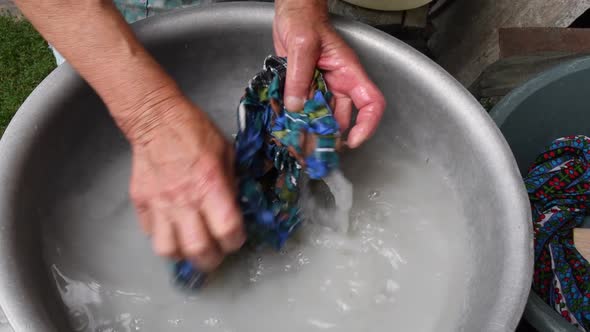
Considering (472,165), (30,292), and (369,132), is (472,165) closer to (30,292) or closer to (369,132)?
(369,132)

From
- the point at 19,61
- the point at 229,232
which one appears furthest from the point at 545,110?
the point at 19,61

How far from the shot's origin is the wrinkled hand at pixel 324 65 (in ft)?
2.54

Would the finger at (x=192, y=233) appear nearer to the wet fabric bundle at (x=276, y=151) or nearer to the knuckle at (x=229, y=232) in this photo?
the knuckle at (x=229, y=232)

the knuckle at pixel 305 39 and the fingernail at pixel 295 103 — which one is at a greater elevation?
the knuckle at pixel 305 39

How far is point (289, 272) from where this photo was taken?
2.72ft

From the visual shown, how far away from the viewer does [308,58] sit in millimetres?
777

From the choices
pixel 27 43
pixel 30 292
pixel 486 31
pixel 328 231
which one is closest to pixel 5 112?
pixel 27 43

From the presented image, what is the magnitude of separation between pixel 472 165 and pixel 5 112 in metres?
1.24

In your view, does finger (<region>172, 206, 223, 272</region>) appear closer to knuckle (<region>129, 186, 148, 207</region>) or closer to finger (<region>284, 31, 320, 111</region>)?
knuckle (<region>129, 186, 148, 207</region>)

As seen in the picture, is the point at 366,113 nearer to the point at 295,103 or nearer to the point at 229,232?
the point at 295,103

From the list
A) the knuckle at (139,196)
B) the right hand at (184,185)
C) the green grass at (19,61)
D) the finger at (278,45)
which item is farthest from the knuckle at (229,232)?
the green grass at (19,61)

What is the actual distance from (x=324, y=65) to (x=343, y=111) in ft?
0.27

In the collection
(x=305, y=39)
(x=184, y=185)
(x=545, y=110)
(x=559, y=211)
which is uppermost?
(x=305, y=39)

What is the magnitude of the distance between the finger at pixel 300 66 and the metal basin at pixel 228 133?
9 centimetres
